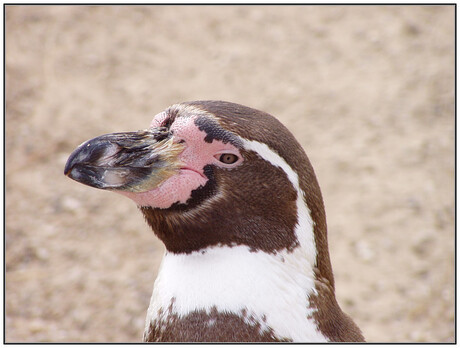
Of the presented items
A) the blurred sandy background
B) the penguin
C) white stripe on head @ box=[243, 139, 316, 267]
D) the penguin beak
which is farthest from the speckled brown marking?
the blurred sandy background

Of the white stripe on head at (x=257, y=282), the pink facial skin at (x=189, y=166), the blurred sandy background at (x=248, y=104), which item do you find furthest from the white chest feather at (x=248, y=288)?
the blurred sandy background at (x=248, y=104)

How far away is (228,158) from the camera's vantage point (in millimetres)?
2240

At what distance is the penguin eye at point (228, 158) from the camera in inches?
87.9

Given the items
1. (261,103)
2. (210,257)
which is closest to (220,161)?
(210,257)

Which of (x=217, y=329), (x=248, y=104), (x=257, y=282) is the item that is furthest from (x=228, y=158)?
(x=248, y=104)

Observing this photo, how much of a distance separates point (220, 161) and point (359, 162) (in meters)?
3.87

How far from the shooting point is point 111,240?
523cm

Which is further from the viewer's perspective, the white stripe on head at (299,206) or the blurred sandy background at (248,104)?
the blurred sandy background at (248,104)

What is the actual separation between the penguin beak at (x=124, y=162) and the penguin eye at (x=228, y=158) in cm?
14

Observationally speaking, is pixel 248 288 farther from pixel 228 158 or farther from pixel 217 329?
pixel 228 158

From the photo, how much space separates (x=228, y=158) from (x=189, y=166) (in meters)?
0.13

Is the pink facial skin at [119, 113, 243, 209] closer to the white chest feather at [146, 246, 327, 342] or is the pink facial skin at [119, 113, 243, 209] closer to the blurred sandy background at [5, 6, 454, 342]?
the white chest feather at [146, 246, 327, 342]

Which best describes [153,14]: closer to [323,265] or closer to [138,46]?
[138,46]

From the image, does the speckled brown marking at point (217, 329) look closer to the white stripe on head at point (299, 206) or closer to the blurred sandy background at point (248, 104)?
the white stripe on head at point (299, 206)
